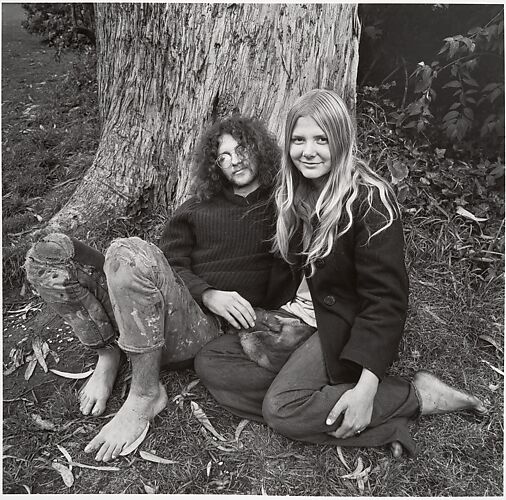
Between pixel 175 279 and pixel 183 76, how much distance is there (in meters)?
0.94

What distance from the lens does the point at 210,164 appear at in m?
2.06

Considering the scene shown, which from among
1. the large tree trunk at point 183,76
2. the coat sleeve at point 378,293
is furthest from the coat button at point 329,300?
the large tree trunk at point 183,76

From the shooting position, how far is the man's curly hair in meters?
2.03

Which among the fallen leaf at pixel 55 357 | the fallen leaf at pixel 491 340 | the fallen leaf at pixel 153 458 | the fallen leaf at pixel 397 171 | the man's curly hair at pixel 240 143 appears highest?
the man's curly hair at pixel 240 143

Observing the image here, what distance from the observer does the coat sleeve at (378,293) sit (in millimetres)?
1747

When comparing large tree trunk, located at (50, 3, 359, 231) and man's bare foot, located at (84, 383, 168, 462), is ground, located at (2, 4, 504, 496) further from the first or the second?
large tree trunk, located at (50, 3, 359, 231)

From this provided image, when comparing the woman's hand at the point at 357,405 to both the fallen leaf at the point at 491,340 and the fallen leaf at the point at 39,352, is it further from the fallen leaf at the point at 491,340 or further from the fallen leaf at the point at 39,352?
the fallen leaf at the point at 39,352

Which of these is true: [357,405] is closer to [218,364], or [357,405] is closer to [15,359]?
[218,364]

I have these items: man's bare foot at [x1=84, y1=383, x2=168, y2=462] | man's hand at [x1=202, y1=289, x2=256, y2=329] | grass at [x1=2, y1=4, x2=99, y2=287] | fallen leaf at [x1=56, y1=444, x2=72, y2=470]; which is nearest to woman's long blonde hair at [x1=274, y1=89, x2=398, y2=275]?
man's hand at [x1=202, y1=289, x2=256, y2=329]

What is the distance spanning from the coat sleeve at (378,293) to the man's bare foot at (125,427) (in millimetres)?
689

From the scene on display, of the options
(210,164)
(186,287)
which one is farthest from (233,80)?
(186,287)

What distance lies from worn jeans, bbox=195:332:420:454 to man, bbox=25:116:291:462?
111mm

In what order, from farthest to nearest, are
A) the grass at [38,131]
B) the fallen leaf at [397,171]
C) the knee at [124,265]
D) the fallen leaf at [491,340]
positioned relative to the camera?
the grass at [38,131] < the fallen leaf at [397,171] < the fallen leaf at [491,340] < the knee at [124,265]

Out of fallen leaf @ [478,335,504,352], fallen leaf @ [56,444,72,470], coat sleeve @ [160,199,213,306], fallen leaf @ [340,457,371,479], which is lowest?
fallen leaf @ [56,444,72,470]
